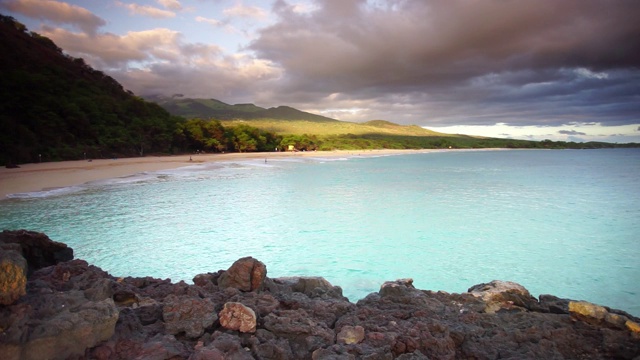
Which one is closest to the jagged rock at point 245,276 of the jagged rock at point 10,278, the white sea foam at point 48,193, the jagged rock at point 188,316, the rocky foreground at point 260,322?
the rocky foreground at point 260,322

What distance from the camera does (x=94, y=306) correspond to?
286 centimetres

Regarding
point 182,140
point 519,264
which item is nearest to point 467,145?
point 182,140

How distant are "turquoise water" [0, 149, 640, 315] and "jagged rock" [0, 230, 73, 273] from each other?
2.32 metres

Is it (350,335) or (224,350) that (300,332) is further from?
(224,350)

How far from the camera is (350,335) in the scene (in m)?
3.23

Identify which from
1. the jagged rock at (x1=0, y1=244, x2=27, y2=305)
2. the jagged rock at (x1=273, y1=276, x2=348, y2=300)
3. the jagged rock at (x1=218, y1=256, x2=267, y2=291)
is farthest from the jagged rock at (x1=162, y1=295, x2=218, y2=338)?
the jagged rock at (x1=273, y1=276, x2=348, y2=300)

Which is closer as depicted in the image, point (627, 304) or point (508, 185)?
point (627, 304)

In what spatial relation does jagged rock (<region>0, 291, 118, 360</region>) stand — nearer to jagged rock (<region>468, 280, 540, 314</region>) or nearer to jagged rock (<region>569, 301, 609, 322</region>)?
jagged rock (<region>468, 280, 540, 314</region>)

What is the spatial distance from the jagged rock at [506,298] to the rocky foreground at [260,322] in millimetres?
17

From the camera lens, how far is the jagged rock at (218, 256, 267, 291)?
431 centimetres

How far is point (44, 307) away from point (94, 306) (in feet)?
1.19

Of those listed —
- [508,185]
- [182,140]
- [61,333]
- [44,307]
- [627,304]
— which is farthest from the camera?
[182,140]

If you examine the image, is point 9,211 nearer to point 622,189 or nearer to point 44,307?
point 44,307

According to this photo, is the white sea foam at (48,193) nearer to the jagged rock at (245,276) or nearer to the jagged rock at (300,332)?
the jagged rock at (245,276)
